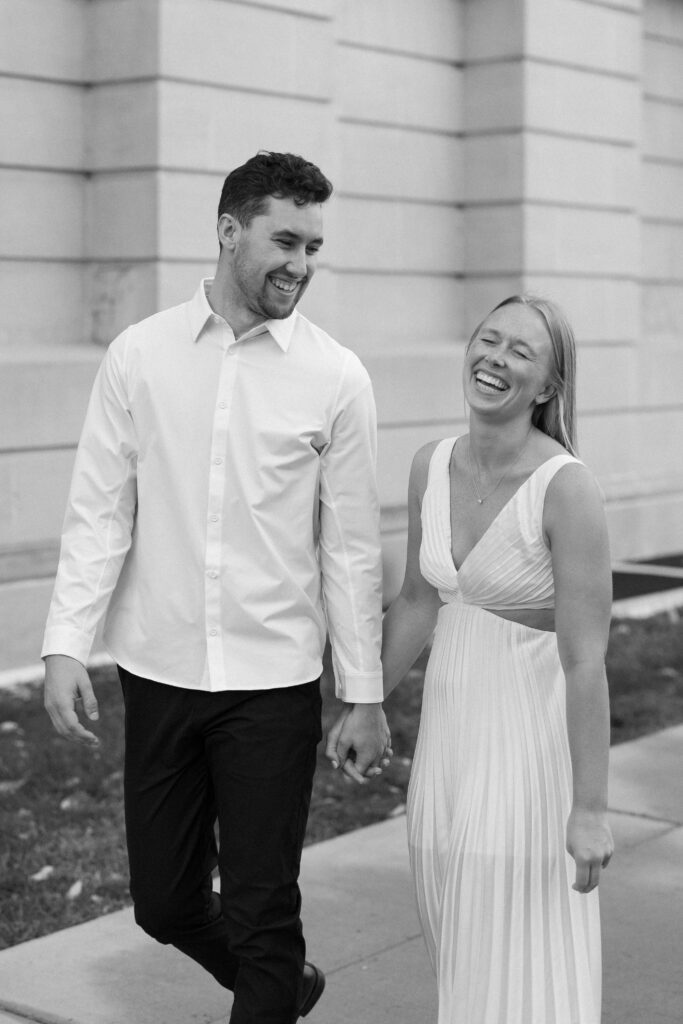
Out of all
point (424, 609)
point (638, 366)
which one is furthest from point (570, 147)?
point (424, 609)

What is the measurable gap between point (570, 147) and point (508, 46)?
2.96 feet

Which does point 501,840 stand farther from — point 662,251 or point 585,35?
point 662,251

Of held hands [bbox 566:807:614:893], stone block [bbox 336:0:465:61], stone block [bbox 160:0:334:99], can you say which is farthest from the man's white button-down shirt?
stone block [bbox 336:0:465:61]

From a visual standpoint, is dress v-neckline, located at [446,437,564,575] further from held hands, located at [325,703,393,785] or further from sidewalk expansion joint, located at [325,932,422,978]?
sidewalk expansion joint, located at [325,932,422,978]

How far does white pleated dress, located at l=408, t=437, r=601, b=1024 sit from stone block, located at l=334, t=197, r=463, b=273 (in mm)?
7634

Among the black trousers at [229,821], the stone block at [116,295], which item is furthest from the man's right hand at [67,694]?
the stone block at [116,295]

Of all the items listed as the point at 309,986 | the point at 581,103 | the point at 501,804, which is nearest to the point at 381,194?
the point at 581,103

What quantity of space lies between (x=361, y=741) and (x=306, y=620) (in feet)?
0.95

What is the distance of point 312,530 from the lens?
3508 millimetres

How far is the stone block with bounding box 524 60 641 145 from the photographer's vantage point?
38.4ft

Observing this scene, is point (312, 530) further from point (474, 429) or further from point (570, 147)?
point (570, 147)

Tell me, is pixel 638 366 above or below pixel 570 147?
below

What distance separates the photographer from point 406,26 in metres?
11.5

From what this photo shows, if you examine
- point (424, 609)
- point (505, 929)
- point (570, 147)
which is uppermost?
point (570, 147)
